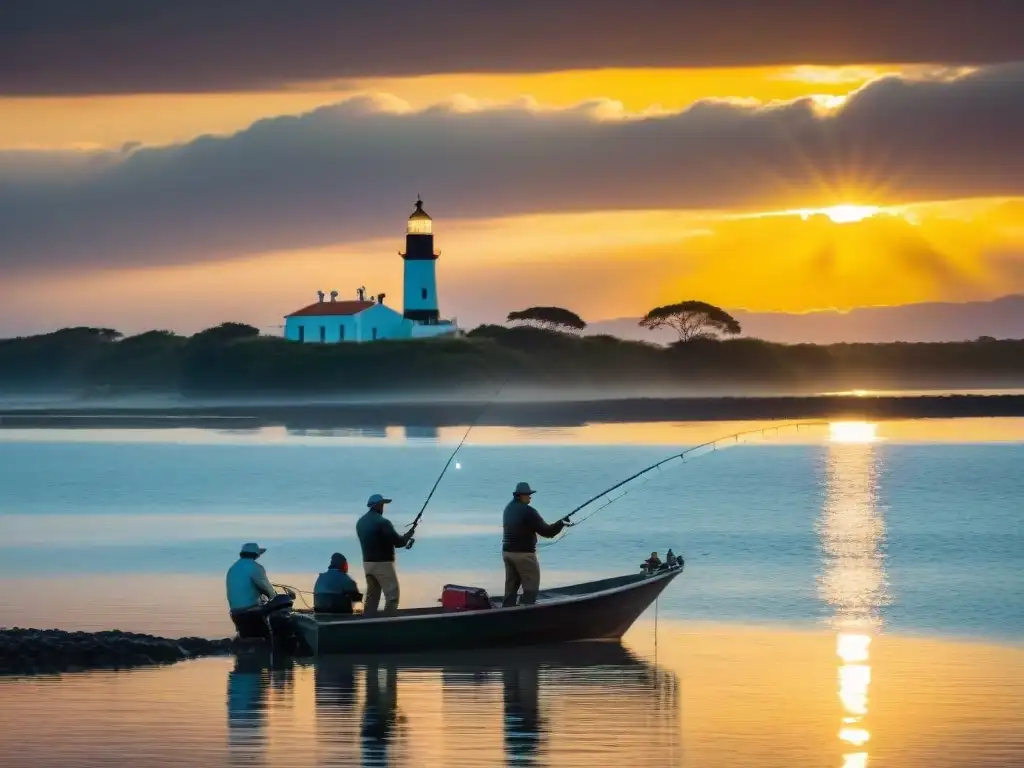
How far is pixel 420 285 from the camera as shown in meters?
108

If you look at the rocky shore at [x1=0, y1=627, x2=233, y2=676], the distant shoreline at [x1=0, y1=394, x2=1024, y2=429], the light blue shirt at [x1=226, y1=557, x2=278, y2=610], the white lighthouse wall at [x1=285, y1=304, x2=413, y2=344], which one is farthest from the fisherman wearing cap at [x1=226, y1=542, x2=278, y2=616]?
the white lighthouse wall at [x1=285, y1=304, x2=413, y2=344]

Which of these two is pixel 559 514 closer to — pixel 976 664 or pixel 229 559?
pixel 229 559

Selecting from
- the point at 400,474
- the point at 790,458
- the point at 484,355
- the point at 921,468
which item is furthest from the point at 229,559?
the point at 484,355

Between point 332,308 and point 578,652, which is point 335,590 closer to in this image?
point 578,652

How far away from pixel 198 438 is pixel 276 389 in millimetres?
38212

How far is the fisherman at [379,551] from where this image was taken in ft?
61.8

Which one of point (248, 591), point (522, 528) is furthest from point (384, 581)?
point (522, 528)

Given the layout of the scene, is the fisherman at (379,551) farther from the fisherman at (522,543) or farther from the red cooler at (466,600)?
the fisherman at (522,543)

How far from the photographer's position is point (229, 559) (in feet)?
99.1

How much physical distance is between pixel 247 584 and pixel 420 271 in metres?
87.5

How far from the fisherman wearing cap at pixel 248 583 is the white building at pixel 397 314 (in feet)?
278

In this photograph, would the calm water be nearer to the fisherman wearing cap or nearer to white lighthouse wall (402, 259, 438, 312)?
the fisherman wearing cap

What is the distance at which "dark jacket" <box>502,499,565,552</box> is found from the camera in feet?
62.0

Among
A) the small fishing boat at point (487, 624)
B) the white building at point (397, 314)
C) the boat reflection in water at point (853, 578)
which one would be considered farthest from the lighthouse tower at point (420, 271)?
the small fishing boat at point (487, 624)
